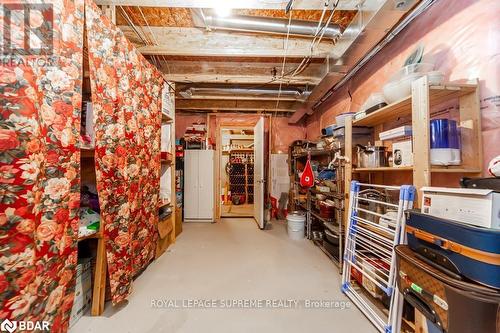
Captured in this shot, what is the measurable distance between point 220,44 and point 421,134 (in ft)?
6.91

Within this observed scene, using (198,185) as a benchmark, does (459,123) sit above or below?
above

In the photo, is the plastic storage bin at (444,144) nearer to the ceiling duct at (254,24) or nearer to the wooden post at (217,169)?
the ceiling duct at (254,24)

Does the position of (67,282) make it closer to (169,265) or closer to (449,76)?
(169,265)

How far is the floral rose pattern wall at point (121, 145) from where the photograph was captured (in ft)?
4.74

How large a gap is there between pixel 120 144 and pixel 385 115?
7.54 ft

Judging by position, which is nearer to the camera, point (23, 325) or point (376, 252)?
point (23, 325)

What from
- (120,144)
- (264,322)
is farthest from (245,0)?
(264,322)

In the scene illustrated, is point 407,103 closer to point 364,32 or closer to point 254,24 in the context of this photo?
point 364,32

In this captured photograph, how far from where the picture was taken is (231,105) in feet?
14.7

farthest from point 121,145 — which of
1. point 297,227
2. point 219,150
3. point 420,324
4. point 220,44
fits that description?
point 219,150

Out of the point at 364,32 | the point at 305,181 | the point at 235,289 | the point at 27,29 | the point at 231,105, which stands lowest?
the point at 235,289

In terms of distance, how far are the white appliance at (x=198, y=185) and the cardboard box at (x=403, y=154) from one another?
11.2 feet

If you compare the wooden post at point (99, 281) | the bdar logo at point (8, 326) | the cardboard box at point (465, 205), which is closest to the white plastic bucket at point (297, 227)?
the cardboard box at point (465, 205)

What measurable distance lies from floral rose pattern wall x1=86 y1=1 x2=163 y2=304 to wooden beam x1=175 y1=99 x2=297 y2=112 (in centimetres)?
228
